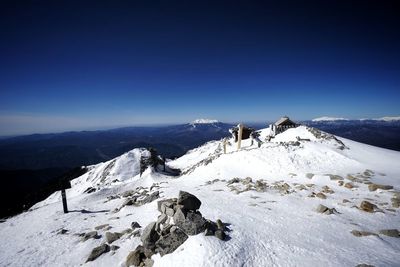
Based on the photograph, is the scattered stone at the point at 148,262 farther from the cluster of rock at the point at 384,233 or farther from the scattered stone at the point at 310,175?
the scattered stone at the point at 310,175

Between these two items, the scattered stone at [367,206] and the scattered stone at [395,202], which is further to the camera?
the scattered stone at [395,202]

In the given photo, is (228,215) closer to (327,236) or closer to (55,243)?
(327,236)

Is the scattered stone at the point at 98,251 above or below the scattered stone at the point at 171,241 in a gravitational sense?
below

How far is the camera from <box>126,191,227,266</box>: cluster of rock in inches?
368

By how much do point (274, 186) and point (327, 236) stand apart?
28.7ft

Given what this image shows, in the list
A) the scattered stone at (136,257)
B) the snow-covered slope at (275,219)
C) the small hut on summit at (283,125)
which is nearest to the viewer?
the snow-covered slope at (275,219)

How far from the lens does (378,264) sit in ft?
24.8

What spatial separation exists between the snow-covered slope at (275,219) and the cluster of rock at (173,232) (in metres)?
0.41

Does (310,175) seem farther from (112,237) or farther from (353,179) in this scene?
(112,237)

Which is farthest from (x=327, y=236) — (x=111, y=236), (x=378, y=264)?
(x=111, y=236)

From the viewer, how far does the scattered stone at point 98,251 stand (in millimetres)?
10856

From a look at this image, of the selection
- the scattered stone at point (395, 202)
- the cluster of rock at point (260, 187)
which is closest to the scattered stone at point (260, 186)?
the cluster of rock at point (260, 187)

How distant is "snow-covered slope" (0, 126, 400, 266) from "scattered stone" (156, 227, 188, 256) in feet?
1.02

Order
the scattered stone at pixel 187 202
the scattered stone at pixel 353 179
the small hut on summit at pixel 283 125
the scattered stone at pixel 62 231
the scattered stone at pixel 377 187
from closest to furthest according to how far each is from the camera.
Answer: the scattered stone at pixel 187 202 → the scattered stone at pixel 62 231 → the scattered stone at pixel 377 187 → the scattered stone at pixel 353 179 → the small hut on summit at pixel 283 125
